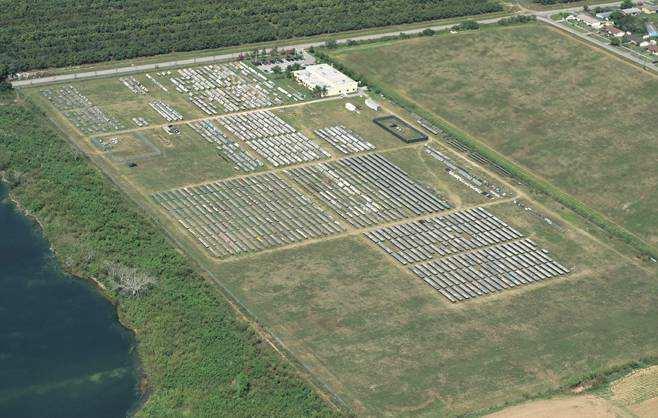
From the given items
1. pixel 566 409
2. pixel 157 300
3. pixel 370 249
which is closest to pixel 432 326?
pixel 370 249

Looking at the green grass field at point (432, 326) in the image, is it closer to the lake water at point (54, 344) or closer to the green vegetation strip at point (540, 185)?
the green vegetation strip at point (540, 185)

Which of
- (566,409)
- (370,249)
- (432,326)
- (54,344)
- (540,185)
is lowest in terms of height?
(54,344)

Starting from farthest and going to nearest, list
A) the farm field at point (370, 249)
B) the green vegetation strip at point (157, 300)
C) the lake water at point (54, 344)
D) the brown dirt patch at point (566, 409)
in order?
1. the farm field at point (370, 249)
2. the lake water at point (54, 344)
3. the green vegetation strip at point (157, 300)
4. the brown dirt patch at point (566, 409)

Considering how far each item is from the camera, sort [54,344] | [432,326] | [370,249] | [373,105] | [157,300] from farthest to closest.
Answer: [373,105]
[370,249]
[157,300]
[432,326]
[54,344]

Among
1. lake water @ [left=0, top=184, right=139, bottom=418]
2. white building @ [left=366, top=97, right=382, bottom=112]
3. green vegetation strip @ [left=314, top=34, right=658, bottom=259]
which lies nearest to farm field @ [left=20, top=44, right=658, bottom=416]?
white building @ [left=366, top=97, right=382, bottom=112]

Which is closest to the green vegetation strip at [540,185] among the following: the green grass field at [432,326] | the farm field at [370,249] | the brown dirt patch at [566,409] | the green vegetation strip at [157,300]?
the farm field at [370,249]

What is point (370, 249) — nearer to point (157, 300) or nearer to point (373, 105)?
point (157, 300)
